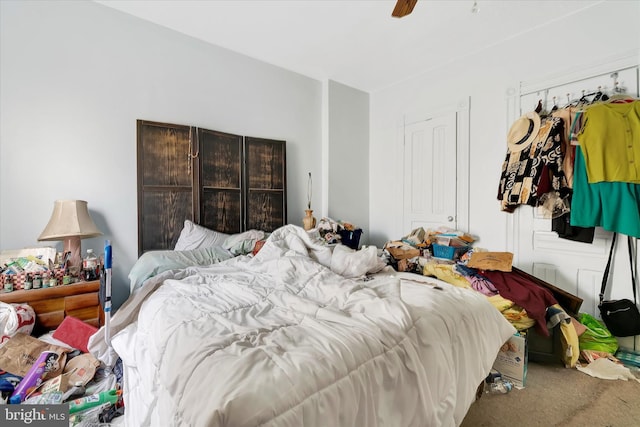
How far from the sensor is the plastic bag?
215 cm

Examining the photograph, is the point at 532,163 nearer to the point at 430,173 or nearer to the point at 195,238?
the point at 430,173

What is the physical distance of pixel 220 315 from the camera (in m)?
1.22

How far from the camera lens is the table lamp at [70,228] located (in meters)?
2.03

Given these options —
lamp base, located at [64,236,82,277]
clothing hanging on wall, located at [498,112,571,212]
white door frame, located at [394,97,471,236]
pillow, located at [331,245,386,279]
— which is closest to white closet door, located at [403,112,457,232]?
white door frame, located at [394,97,471,236]

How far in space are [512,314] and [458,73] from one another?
8.63 ft

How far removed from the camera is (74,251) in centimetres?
209

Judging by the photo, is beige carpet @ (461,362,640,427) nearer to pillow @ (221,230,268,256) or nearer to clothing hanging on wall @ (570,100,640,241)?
clothing hanging on wall @ (570,100,640,241)

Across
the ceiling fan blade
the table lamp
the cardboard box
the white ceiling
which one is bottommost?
the cardboard box

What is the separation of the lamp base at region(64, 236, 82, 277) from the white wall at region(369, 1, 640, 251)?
3.32 meters

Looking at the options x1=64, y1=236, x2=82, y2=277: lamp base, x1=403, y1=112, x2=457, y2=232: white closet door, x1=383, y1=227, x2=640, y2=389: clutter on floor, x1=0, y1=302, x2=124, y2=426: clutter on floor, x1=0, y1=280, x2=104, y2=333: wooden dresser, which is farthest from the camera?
x1=403, y1=112, x2=457, y2=232: white closet door

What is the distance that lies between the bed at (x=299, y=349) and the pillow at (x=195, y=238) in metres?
0.72

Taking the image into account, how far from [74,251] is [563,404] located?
3.41 meters

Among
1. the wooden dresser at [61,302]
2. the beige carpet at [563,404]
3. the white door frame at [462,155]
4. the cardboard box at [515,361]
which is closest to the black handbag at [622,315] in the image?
the beige carpet at [563,404]

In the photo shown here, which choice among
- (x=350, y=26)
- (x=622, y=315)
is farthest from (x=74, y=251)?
(x=622, y=315)
